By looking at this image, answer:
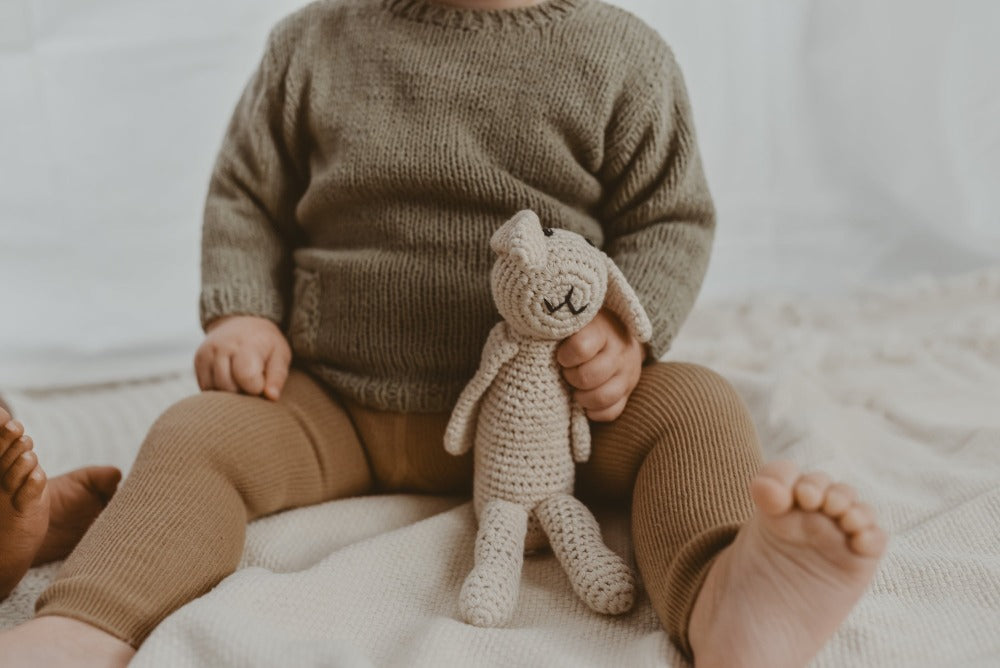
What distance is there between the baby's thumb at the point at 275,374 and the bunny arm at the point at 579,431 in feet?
0.92

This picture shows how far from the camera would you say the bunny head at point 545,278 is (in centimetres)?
74

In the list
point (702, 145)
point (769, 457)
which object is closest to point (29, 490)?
point (769, 457)

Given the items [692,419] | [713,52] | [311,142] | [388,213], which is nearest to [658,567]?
[692,419]

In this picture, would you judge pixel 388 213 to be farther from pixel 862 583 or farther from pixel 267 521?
pixel 862 583

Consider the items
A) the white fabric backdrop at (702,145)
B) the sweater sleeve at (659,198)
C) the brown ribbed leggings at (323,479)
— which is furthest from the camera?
the white fabric backdrop at (702,145)

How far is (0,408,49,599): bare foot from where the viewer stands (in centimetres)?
74

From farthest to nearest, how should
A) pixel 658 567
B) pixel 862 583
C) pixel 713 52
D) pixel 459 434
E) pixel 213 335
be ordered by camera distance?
pixel 713 52, pixel 213 335, pixel 459 434, pixel 658 567, pixel 862 583

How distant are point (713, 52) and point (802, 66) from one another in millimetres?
131

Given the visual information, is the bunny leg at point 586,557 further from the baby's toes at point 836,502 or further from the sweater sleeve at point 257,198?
the sweater sleeve at point 257,198

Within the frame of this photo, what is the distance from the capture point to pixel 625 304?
2.65 ft

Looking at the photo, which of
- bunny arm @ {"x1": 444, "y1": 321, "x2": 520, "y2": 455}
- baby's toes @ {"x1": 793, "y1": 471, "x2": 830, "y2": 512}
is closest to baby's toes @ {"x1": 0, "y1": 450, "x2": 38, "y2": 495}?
bunny arm @ {"x1": 444, "y1": 321, "x2": 520, "y2": 455}

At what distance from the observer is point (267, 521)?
89 cm

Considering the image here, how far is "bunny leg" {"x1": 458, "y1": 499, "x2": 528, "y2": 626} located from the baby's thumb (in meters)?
0.24

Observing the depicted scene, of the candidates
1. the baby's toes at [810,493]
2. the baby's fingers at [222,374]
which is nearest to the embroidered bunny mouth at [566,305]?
the baby's toes at [810,493]
